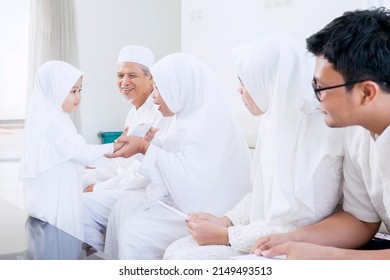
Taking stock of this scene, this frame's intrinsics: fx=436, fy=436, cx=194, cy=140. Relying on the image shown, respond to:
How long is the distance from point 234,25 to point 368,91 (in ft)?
1.72

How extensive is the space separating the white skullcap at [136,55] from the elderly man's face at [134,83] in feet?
0.05

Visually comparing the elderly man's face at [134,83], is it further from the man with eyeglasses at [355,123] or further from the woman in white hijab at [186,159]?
the man with eyeglasses at [355,123]

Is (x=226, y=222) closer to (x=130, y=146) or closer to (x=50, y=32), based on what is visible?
(x=130, y=146)

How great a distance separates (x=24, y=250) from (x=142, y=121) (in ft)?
1.46

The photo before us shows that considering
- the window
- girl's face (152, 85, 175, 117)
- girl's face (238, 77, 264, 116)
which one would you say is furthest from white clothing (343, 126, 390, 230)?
the window

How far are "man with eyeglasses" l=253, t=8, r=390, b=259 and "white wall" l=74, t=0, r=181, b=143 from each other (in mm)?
509

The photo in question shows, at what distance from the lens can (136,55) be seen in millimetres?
1188

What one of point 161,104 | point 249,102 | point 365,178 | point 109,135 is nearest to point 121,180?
point 109,135

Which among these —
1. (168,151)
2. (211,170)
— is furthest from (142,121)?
(211,170)

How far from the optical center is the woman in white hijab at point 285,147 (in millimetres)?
894

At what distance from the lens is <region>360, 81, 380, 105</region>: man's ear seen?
2.37ft

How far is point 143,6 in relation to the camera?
46.5 inches

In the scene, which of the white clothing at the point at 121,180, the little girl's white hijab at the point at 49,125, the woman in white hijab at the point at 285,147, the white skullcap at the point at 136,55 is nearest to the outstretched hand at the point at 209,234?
the woman in white hijab at the point at 285,147
